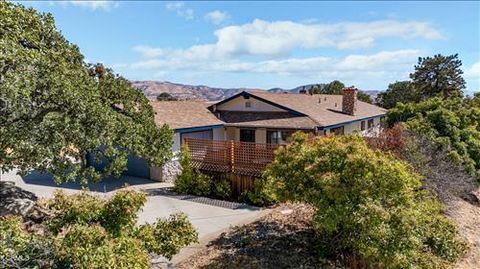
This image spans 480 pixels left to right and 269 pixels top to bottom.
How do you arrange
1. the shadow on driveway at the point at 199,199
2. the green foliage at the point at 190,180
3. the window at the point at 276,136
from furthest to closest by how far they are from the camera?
the window at the point at 276,136
the green foliage at the point at 190,180
the shadow on driveway at the point at 199,199

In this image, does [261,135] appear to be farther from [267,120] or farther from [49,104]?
[49,104]

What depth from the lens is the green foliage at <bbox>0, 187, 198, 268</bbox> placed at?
579cm

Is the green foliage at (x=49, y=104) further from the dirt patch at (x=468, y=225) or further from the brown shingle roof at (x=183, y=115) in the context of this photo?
the brown shingle roof at (x=183, y=115)

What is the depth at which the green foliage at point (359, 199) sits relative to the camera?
8.24 m

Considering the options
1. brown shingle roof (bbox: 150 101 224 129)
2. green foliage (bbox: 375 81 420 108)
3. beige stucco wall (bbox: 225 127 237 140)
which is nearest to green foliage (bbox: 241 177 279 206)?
brown shingle roof (bbox: 150 101 224 129)

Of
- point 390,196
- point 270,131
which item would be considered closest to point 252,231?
Answer: point 390,196

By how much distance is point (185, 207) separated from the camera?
15.2 meters

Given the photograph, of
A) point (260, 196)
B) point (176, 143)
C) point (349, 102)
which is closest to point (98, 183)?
point (176, 143)

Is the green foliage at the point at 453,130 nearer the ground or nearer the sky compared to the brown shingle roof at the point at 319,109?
nearer the ground

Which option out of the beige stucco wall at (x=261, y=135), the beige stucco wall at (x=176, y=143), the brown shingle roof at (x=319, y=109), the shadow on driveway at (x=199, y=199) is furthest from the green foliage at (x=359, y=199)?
the beige stucco wall at (x=261, y=135)

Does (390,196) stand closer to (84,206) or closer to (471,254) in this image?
(471,254)

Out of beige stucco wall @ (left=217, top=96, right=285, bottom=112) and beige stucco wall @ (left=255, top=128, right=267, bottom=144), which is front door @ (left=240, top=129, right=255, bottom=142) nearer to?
beige stucco wall @ (left=255, top=128, right=267, bottom=144)

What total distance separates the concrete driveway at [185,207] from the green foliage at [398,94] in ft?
121

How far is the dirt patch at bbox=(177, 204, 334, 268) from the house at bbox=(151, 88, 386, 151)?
9.26 meters
